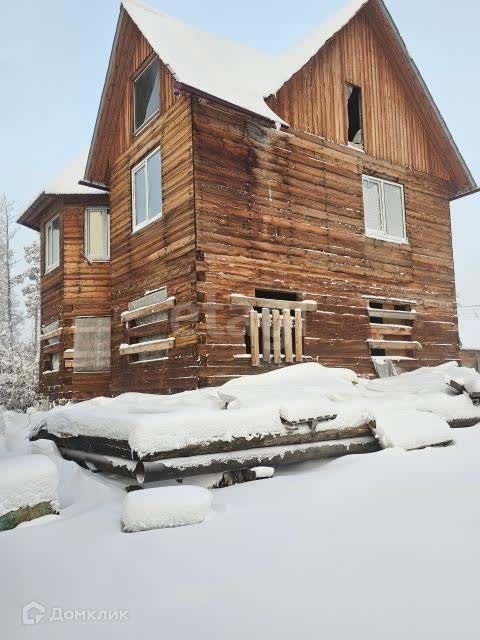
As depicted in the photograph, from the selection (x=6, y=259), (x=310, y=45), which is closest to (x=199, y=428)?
(x=310, y=45)

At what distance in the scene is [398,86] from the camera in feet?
47.3

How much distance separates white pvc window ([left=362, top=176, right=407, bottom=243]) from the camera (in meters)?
13.4

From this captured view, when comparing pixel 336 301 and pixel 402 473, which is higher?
pixel 336 301

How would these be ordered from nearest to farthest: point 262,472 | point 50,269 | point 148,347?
point 262,472
point 148,347
point 50,269

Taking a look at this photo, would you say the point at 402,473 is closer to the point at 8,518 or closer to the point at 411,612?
the point at 411,612

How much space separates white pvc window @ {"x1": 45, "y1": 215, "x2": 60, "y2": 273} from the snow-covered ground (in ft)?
44.4

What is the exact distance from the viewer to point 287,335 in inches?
438

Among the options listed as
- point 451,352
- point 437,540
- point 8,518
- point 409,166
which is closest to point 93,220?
point 409,166

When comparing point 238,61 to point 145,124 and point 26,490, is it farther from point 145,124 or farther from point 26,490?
point 26,490

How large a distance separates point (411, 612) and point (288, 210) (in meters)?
10.1

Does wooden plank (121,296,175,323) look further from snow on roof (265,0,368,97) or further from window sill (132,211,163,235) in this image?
snow on roof (265,0,368,97)

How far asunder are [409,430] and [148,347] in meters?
6.48

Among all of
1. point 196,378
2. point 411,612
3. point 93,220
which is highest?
point 93,220

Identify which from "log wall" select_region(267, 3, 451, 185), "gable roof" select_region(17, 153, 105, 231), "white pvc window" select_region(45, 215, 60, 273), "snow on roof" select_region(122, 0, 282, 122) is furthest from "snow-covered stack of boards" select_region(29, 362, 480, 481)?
"white pvc window" select_region(45, 215, 60, 273)
